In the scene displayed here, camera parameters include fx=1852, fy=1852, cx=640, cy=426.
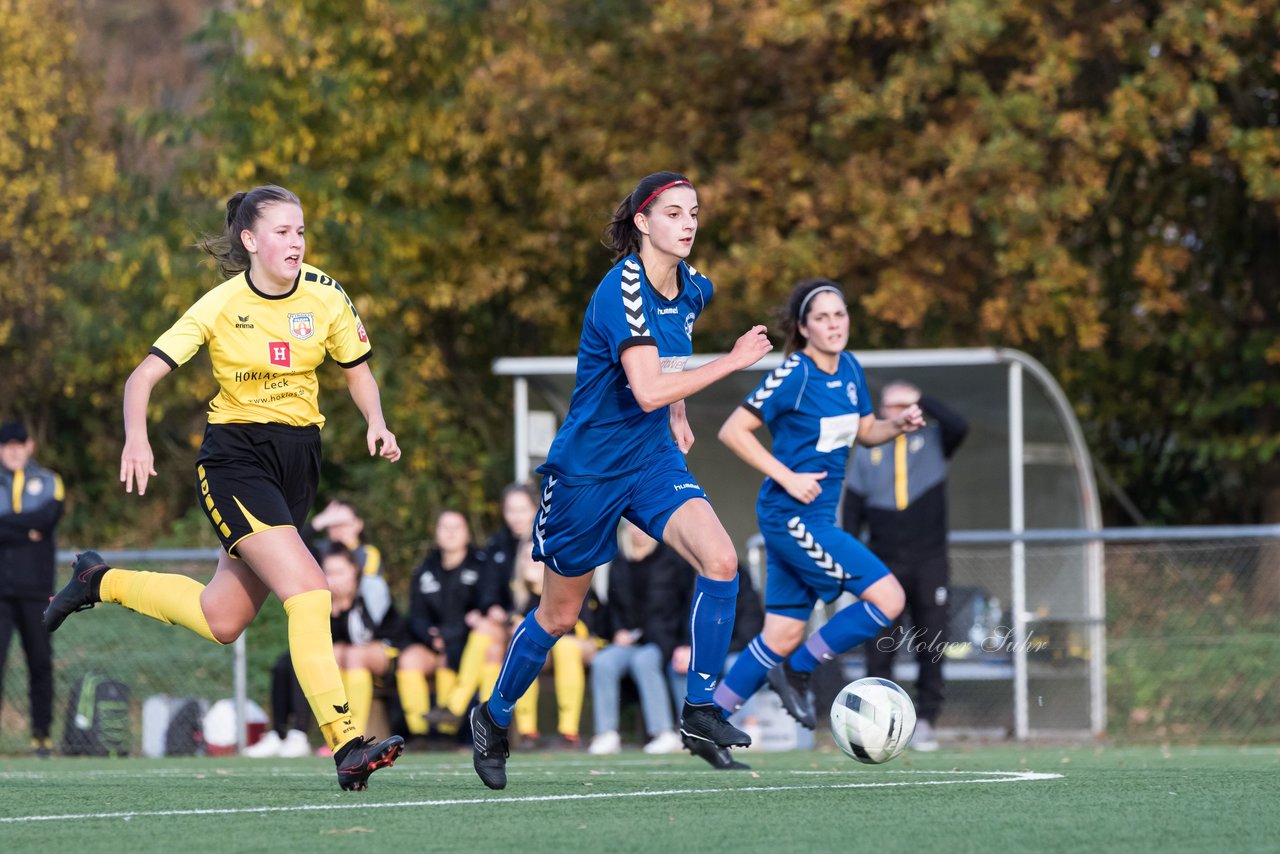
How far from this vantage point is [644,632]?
1224 centimetres

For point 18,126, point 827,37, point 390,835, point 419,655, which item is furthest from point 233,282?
point 18,126

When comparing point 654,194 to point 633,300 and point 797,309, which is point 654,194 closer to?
point 633,300

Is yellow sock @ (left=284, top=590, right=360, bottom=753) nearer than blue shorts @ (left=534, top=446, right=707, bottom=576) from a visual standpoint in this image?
Yes

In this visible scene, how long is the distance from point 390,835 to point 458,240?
13938mm

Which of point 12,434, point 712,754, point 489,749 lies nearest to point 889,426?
point 712,754

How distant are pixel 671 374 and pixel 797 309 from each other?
2.88m

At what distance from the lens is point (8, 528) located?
1209cm

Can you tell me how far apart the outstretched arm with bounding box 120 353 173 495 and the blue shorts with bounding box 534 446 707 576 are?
1327 millimetres

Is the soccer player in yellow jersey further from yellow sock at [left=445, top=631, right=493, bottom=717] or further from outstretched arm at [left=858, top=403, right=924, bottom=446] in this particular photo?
yellow sock at [left=445, top=631, right=493, bottom=717]

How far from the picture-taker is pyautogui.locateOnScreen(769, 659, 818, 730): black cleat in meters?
8.88

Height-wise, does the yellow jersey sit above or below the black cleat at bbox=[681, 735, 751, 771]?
above

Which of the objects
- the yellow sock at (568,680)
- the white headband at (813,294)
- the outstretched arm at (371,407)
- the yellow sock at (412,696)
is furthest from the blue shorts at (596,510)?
the yellow sock at (412,696)

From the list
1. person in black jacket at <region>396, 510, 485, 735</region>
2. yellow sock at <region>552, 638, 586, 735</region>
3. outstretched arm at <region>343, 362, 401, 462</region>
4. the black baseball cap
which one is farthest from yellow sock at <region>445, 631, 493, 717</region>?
outstretched arm at <region>343, 362, 401, 462</region>

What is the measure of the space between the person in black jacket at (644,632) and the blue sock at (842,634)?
318 cm
